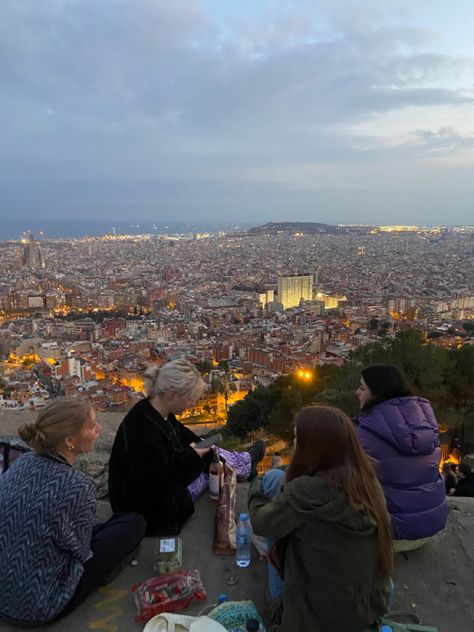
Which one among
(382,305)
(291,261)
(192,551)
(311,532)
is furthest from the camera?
(291,261)

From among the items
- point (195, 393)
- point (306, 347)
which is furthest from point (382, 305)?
point (195, 393)

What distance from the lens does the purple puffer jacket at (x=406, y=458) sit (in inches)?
65.9

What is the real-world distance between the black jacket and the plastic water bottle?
0.27m

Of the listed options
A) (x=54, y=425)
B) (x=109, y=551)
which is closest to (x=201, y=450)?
(x=109, y=551)

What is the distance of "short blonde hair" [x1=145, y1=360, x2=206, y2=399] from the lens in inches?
78.5

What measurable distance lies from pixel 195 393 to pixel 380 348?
183 inches

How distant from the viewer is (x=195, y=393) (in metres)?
2.04

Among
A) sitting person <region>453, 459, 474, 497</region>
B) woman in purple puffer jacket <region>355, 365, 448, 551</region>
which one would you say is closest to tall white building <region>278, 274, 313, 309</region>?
sitting person <region>453, 459, 474, 497</region>

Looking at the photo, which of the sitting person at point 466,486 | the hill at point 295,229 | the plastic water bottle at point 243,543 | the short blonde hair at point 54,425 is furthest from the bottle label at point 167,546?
the hill at point 295,229

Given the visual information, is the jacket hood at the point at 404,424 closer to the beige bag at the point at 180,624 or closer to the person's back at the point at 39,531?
the beige bag at the point at 180,624

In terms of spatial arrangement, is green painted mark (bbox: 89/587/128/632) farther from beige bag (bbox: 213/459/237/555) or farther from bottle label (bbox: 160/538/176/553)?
beige bag (bbox: 213/459/237/555)

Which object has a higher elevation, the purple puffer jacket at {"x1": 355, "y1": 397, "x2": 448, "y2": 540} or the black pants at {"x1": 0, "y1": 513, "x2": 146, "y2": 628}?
the purple puffer jacket at {"x1": 355, "y1": 397, "x2": 448, "y2": 540}

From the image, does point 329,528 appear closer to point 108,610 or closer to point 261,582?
point 261,582

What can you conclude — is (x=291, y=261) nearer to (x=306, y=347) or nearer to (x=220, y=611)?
(x=306, y=347)
